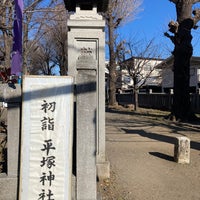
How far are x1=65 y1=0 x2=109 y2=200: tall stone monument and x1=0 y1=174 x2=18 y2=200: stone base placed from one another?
2.61ft

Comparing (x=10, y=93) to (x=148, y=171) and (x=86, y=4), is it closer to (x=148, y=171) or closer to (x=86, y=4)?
(x=86, y=4)

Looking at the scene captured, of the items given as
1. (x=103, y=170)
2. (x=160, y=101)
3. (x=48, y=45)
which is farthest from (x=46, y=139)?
(x=48, y=45)

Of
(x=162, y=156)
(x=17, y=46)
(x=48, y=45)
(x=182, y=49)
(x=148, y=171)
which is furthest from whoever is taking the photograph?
(x=48, y=45)

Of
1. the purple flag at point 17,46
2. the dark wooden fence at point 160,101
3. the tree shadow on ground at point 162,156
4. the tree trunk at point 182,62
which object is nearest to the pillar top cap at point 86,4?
the purple flag at point 17,46

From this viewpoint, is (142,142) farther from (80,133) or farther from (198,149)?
(80,133)

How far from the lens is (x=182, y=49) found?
1579 centimetres

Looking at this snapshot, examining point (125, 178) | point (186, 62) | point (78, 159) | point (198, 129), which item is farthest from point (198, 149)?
point (186, 62)

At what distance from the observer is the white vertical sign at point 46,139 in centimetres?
386

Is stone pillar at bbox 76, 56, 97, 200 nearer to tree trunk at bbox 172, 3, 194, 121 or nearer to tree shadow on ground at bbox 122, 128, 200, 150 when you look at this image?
tree shadow on ground at bbox 122, 128, 200, 150

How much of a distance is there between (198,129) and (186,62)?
4469 mm

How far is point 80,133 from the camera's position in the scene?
3.91 metres

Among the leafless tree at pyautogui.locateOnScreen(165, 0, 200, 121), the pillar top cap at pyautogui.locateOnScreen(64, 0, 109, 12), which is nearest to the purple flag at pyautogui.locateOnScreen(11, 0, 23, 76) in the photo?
the pillar top cap at pyautogui.locateOnScreen(64, 0, 109, 12)

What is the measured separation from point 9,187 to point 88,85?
1.63 m

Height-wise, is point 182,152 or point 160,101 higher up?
point 160,101
